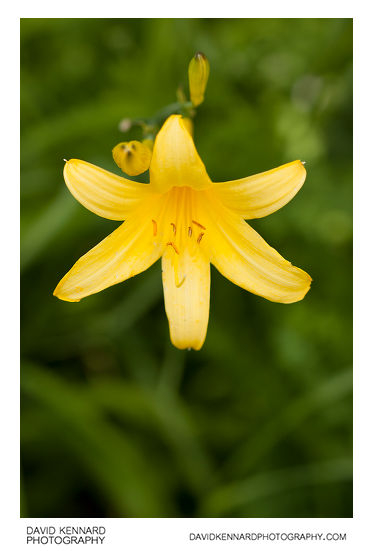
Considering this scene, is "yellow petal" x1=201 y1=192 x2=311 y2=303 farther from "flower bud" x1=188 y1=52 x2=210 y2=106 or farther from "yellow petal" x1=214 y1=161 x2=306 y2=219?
"flower bud" x1=188 y1=52 x2=210 y2=106

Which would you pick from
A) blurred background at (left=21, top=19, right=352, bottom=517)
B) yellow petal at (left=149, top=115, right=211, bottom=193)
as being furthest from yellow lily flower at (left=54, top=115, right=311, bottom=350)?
blurred background at (left=21, top=19, right=352, bottom=517)

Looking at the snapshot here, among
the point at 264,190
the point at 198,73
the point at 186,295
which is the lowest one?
the point at 186,295

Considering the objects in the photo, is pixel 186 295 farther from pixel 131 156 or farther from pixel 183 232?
pixel 131 156

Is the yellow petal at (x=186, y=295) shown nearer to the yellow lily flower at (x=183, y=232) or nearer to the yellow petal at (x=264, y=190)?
the yellow lily flower at (x=183, y=232)

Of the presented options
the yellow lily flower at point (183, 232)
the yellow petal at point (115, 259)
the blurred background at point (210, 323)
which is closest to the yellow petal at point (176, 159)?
the yellow lily flower at point (183, 232)

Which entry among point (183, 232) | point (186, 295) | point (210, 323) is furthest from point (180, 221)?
point (210, 323)
